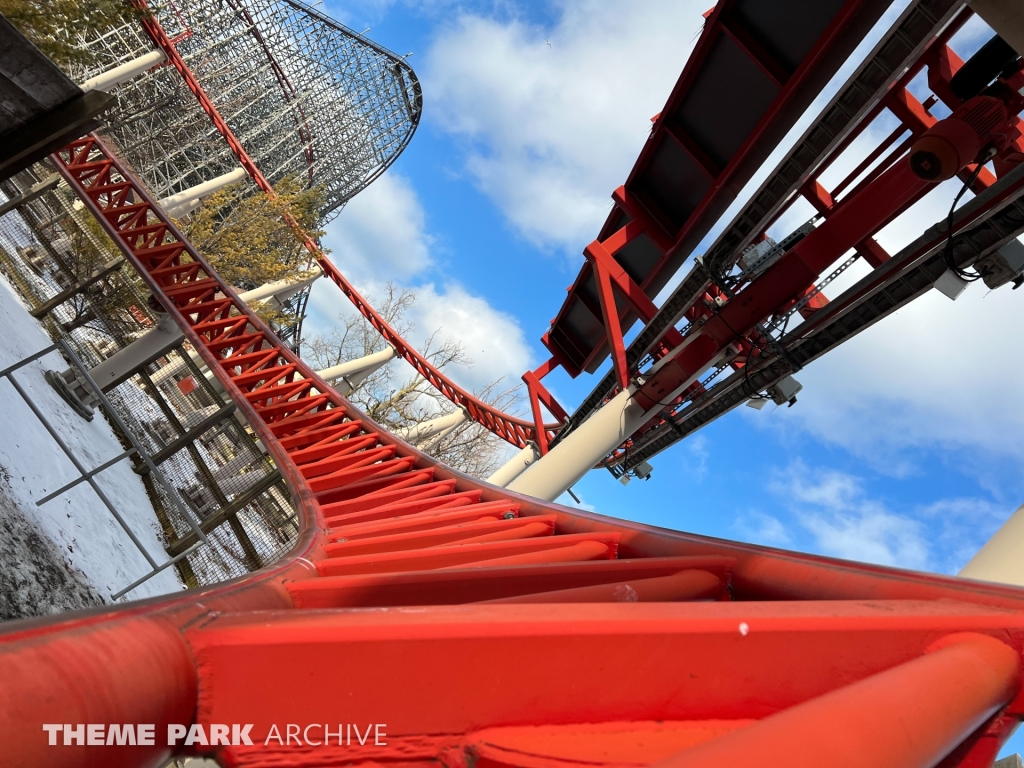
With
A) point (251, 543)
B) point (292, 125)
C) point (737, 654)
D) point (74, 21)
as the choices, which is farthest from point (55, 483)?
point (292, 125)

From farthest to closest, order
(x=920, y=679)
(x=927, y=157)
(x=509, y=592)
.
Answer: (x=927, y=157)
(x=509, y=592)
(x=920, y=679)

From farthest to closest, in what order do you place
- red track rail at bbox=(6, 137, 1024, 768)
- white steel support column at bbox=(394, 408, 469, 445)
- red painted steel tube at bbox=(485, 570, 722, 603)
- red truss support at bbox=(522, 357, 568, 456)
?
1. white steel support column at bbox=(394, 408, 469, 445)
2. red truss support at bbox=(522, 357, 568, 456)
3. red painted steel tube at bbox=(485, 570, 722, 603)
4. red track rail at bbox=(6, 137, 1024, 768)

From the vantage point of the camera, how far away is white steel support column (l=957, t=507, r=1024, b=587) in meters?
2.40

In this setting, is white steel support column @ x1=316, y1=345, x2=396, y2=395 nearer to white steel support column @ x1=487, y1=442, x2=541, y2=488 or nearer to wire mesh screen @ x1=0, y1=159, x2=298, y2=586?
wire mesh screen @ x1=0, y1=159, x2=298, y2=586

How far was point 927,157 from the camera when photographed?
15.1ft

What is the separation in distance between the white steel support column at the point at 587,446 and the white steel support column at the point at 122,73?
36.7 ft

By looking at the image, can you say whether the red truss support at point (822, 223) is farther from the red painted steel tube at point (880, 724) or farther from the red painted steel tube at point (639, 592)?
the red painted steel tube at point (880, 724)

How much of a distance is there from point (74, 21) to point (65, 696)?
9.02 m

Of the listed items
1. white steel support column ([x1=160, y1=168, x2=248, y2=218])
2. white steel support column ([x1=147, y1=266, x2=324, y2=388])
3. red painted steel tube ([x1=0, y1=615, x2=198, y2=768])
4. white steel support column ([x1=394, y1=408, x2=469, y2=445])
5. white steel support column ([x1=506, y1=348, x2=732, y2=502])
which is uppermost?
white steel support column ([x1=160, y1=168, x2=248, y2=218])

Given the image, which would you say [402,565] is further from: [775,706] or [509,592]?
[775,706]

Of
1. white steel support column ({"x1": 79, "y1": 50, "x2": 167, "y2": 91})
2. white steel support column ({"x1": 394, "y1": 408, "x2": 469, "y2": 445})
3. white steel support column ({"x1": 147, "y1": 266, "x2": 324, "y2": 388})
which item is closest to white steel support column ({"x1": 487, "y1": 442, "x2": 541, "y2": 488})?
white steel support column ({"x1": 394, "y1": 408, "x2": 469, "y2": 445})

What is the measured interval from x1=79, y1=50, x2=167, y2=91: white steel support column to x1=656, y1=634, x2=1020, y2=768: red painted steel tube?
593 inches

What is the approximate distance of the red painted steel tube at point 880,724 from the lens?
2.57 ft

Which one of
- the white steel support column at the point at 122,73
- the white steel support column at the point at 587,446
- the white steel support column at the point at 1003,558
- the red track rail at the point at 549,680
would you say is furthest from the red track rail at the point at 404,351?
the red track rail at the point at 549,680
